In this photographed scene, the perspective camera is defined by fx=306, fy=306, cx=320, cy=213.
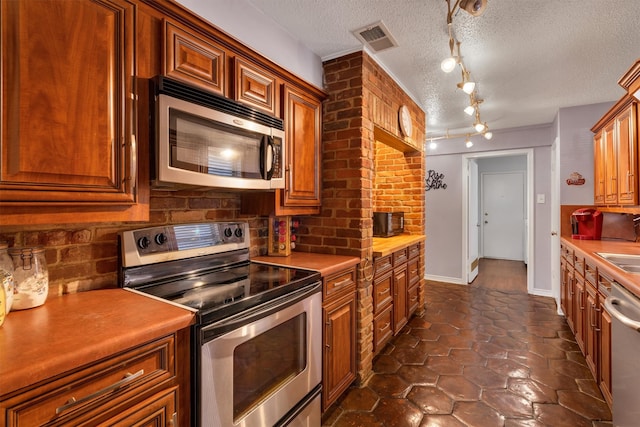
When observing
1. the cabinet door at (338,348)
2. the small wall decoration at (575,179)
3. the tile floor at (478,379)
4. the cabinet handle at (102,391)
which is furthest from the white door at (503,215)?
the cabinet handle at (102,391)

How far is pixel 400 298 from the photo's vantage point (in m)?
2.84

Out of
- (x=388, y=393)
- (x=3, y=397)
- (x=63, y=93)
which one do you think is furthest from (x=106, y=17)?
(x=388, y=393)

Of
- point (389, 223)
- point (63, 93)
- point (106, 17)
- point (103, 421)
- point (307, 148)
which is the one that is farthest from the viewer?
point (389, 223)

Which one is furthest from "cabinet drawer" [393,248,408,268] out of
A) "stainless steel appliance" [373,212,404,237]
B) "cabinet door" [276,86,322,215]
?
"cabinet door" [276,86,322,215]

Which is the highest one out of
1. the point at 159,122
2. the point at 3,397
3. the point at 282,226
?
the point at 159,122

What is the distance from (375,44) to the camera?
2154mm

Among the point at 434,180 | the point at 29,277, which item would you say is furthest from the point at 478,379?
the point at 434,180

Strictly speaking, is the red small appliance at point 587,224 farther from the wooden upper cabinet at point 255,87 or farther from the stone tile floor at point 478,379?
the wooden upper cabinet at point 255,87

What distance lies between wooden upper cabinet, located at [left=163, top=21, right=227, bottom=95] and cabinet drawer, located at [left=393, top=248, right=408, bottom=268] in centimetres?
191

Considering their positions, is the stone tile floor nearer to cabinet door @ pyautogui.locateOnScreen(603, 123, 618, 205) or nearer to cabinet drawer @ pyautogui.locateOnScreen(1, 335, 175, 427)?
cabinet drawer @ pyautogui.locateOnScreen(1, 335, 175, 427)

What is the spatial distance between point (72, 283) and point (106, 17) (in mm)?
1031

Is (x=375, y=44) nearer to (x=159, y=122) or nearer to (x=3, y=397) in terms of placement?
(x=159, y=122)

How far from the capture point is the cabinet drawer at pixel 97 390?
0.71 m

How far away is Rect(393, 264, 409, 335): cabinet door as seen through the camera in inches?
107
